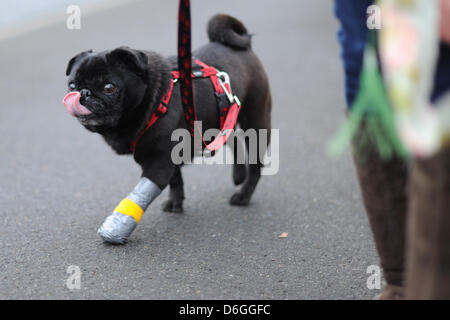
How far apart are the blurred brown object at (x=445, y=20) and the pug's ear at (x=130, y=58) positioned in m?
1.62

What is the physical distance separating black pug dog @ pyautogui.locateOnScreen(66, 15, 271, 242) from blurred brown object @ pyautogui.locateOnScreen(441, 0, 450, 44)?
1.62m

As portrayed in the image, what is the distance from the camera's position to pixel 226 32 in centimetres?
346

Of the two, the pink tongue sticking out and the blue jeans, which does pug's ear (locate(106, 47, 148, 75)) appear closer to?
the pink tongue sticking out

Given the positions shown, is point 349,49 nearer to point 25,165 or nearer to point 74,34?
point 25,165

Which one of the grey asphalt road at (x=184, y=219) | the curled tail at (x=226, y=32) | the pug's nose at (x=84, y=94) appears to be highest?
the curled tail at (x=226, y=32)

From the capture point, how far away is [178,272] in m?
2.74

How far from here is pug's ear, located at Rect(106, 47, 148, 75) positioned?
278cm

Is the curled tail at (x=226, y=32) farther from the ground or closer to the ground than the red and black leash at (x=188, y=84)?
farther from the ground

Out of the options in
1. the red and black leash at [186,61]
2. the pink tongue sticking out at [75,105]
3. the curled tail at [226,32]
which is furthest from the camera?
the curled tail at [226,32]

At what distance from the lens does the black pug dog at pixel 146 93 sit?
109 inches

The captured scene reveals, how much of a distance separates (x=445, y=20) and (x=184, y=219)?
7.33 ft

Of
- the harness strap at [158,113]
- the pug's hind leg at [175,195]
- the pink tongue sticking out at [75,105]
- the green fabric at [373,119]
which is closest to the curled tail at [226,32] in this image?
the harness strap at [158,113]

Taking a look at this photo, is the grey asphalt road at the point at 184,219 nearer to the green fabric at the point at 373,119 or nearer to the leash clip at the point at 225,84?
the leash clip at the point at 225,84
